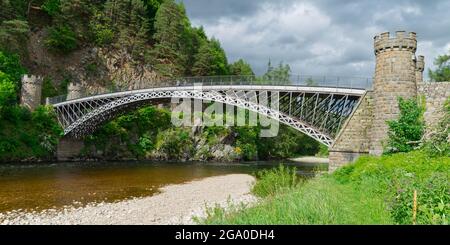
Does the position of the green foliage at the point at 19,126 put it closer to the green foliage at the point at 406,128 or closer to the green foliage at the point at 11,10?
the green foliage at the point at 11,10

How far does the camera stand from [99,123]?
46.0 m

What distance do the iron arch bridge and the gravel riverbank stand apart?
9.30 m

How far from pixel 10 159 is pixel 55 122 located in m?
10.1

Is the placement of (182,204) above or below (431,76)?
below

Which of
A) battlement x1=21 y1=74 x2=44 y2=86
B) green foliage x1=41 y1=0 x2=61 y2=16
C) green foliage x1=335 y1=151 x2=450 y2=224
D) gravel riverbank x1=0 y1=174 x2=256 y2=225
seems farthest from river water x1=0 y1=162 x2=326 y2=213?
green foliage x1=41 y1=0 x2=61 y2=16

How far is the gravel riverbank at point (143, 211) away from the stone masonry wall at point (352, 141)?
5815 millimetres

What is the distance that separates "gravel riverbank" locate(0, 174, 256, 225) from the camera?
13705 millimetres

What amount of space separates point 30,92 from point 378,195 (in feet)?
142

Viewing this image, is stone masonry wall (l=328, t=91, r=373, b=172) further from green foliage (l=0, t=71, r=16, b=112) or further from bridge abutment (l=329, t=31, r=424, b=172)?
green foliage (l=0, t=71, r=16, b=112)

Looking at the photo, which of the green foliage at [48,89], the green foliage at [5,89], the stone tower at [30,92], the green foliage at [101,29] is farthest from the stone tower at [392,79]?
the green foliage at [101,29]

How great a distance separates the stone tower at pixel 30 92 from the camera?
43062mm
